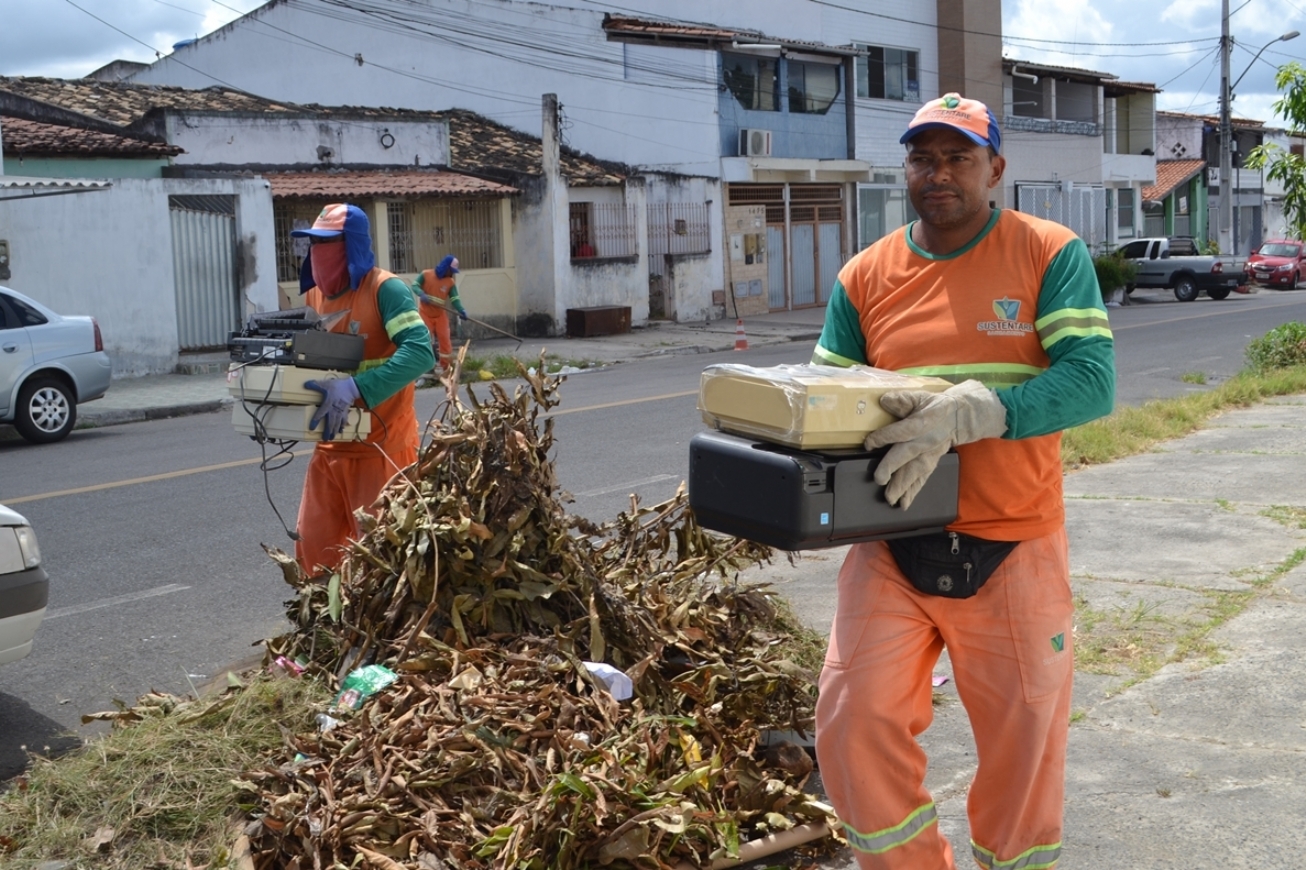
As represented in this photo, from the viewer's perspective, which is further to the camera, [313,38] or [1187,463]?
[313,38]

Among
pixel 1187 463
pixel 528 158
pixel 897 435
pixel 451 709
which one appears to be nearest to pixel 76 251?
pixel 528 158

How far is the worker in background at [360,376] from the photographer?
4.92 m

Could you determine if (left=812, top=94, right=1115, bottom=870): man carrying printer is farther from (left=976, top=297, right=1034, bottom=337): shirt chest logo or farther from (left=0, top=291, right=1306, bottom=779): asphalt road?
(left=0, top=291, right=1306, bottom=779): asphalt road

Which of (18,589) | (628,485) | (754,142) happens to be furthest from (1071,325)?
(754,142)

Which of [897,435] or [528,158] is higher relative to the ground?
[528,158]

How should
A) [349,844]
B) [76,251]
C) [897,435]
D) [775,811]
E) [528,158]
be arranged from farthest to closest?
[528,158]
[76,251]
[775,811]
[349,844]
[897,435]

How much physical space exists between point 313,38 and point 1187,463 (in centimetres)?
2802

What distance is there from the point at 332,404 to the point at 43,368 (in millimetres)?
10153

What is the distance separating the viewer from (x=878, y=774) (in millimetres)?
2939

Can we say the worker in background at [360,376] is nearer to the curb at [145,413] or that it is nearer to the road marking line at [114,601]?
the road marking line at [114,601]

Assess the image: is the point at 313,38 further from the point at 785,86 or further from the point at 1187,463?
the point at 1187,463

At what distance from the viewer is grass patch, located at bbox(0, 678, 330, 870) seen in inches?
139

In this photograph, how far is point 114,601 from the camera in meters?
6.90

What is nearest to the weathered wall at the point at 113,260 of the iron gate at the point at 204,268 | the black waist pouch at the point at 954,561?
the iron gate at the point at 204,268
